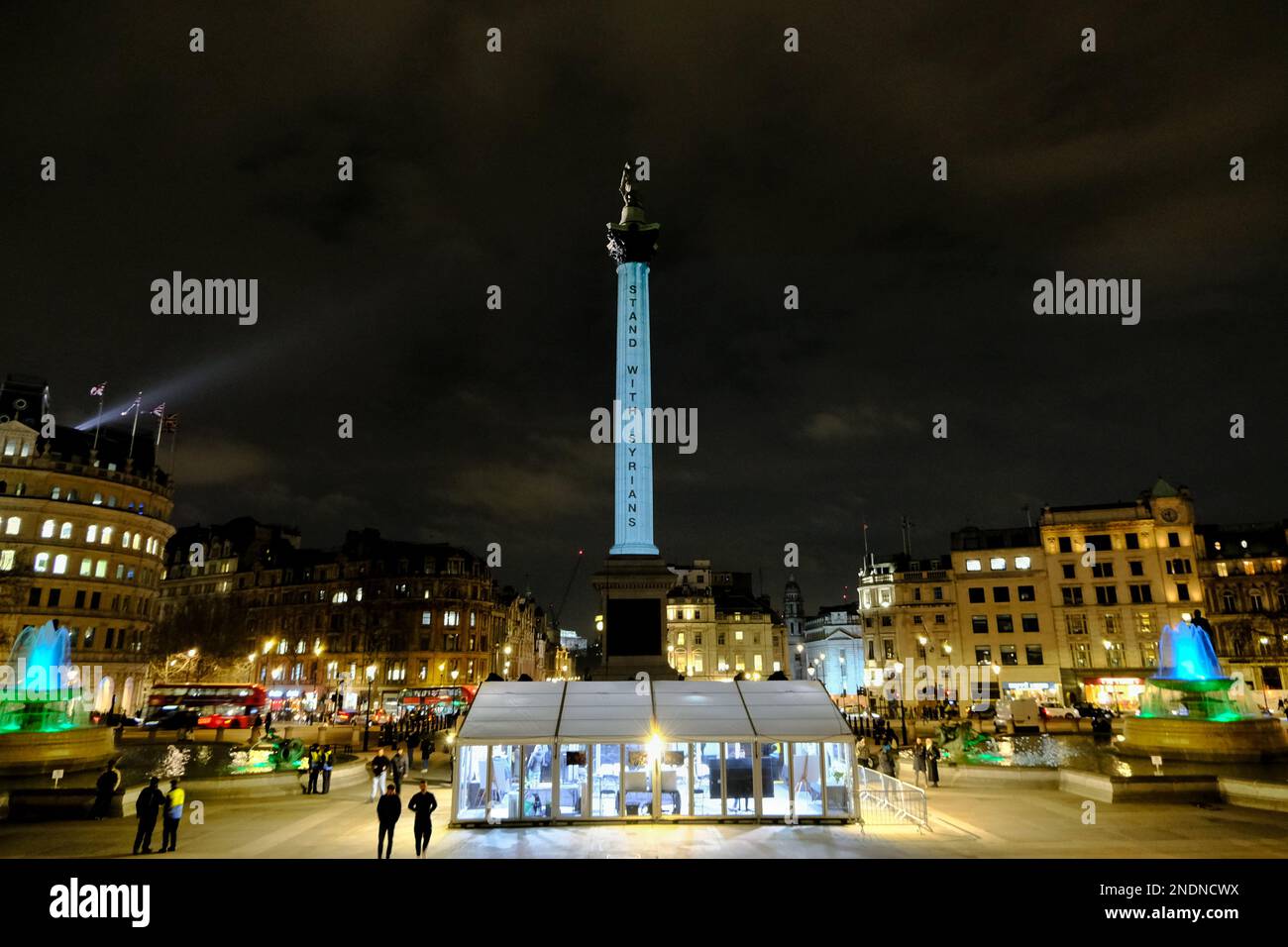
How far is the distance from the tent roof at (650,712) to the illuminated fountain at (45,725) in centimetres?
1885

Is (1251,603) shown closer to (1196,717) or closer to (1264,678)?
(1264,678)

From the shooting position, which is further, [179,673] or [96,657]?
[179,673]

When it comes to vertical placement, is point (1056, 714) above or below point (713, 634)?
below

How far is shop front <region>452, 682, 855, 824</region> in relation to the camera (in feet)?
62.6

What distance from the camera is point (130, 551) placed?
6712 centimetres

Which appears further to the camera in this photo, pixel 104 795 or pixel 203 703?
pixel 203 703

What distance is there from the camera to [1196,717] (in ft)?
94.2

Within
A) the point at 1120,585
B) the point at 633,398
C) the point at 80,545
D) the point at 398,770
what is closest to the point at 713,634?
the point at 1120,585

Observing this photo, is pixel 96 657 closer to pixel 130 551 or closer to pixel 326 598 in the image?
pixel 130 551

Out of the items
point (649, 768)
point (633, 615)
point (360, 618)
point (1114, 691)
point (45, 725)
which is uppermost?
point (633, 615)

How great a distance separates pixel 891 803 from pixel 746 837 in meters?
4.96

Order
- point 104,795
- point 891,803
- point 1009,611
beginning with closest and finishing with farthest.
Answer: point 104,795, point 891,803, point 1009,611
